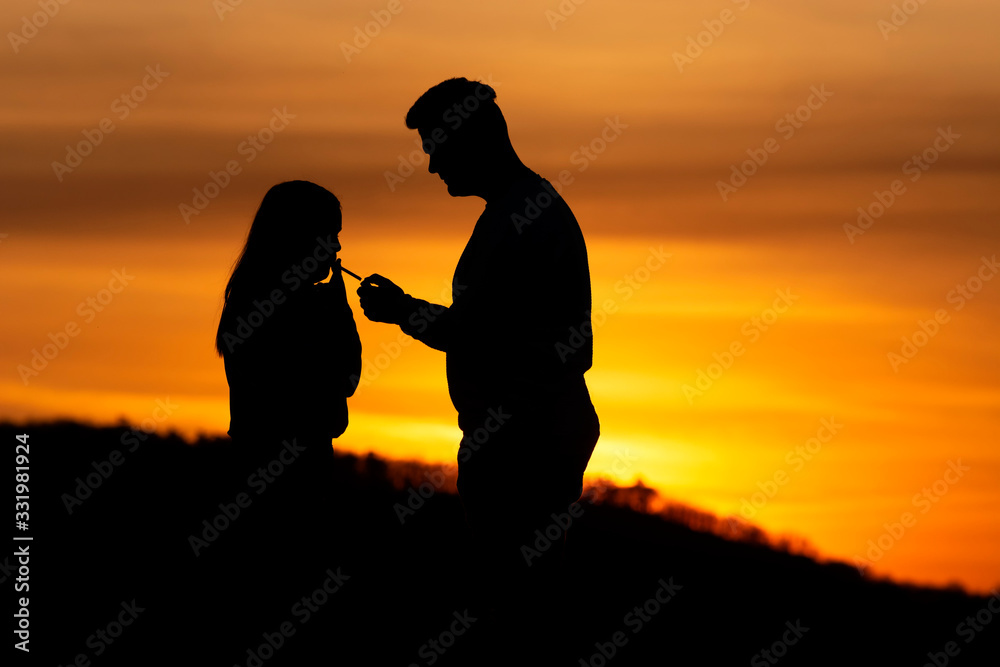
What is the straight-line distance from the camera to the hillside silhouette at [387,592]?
579 centimetres

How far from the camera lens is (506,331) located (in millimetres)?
5051

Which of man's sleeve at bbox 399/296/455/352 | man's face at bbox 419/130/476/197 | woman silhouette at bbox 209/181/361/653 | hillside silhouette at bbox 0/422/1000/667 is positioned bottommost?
hillside silhouette at bbox 0/422/1000/667

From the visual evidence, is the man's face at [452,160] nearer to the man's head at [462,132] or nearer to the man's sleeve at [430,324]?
the man's head at [462,132]

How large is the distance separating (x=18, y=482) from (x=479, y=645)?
367 centimetres

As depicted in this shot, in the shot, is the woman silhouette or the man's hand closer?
the man's hand

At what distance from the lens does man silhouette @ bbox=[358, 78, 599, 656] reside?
5.04 metres

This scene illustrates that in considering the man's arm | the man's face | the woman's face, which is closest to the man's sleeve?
the man's arm

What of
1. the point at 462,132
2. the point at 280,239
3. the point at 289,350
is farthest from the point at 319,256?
the point at 462,132

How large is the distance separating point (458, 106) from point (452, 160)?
0.70 ft

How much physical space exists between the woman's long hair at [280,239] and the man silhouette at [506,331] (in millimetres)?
492

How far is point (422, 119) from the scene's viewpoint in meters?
5.18

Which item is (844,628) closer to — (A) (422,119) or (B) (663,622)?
(B) (663,622)

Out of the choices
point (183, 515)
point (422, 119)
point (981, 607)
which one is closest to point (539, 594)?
point (422, 119)

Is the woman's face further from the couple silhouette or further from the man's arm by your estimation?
the man's arm
